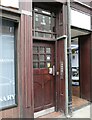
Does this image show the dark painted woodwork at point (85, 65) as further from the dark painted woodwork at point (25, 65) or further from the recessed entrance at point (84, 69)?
the dark painted woodwork at point (25, 65)

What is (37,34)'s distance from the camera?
6395 mm

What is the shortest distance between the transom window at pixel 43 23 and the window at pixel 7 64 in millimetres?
1182

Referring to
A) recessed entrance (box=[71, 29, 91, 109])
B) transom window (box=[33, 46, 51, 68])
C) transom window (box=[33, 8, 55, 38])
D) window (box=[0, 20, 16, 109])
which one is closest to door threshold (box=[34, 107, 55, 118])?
window (box=[0, 20, 16, 109])

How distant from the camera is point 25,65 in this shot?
17.4 ft

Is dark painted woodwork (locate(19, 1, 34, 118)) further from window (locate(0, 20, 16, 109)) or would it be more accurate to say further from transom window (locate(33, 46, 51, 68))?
transom window (locate(33, 46, 51, 68))

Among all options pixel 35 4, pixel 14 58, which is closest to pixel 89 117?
pixel 14 58

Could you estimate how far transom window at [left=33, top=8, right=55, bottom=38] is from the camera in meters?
6.36

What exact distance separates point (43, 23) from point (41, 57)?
1132mm

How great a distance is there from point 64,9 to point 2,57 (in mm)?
2889

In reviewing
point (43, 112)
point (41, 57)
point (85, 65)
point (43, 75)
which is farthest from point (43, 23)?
point (85, 65)

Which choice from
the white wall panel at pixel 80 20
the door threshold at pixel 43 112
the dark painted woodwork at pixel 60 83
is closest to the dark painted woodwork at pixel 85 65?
the white wall panel at pixel 80 20

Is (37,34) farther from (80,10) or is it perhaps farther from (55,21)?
(80,10)

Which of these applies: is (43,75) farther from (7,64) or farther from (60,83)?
(7,64)

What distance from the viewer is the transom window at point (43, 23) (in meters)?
6.36
